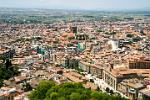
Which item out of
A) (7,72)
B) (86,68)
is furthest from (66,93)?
(86,68)

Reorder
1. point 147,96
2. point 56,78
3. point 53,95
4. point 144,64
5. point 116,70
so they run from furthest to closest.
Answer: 1. point 144,64
2. point 116,70
3. point 56,78
4. point 147,96
5. point 53,95

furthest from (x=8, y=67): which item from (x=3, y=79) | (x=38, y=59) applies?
(x=38, y=59)

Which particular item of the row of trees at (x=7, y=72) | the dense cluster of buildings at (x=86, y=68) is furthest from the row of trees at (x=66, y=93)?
the row of trees at (x=7, y=72)

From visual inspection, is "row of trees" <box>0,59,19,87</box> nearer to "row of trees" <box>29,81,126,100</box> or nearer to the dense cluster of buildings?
the dense cluster of buildings

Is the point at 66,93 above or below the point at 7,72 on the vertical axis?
above

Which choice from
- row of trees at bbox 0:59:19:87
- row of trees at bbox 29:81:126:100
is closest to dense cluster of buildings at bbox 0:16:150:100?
row of trees at bbox 0:59:19:87

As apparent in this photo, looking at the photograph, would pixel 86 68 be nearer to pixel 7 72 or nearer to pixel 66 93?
pixel 7 72

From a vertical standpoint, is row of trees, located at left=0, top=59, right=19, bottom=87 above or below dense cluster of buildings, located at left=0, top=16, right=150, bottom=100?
above

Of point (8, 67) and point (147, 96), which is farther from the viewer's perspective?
point (8, 67)

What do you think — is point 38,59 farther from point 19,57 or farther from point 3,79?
point 3,79
